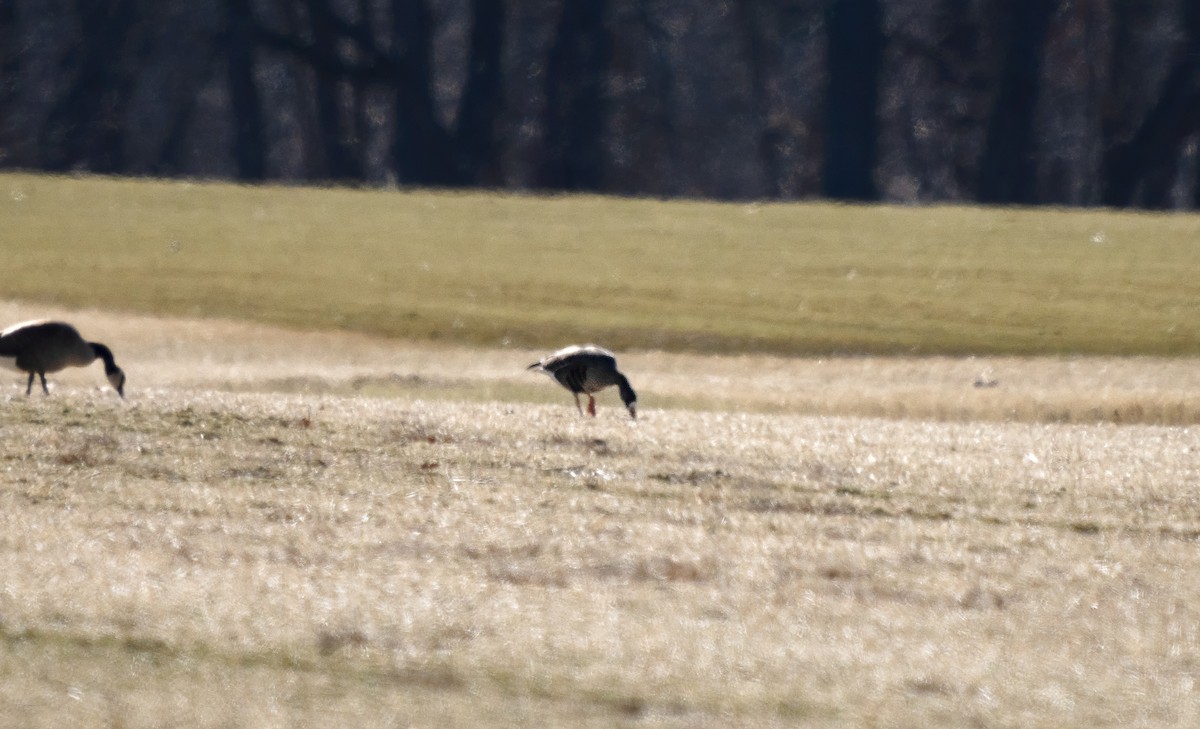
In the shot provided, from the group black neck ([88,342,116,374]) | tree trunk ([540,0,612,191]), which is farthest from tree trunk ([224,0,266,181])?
black neck ([88,342,116,374])

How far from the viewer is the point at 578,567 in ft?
33.2

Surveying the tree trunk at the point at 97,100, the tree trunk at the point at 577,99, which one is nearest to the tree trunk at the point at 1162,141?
the tree trunk at the point at 577,99

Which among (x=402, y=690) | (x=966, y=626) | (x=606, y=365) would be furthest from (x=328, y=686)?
(x=606, y=365)

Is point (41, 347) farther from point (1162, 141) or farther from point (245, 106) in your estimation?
point (1162, 141)

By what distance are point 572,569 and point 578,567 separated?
57mm

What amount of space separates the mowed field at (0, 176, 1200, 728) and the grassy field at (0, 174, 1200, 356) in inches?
426

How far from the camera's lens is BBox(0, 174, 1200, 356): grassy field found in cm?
3044

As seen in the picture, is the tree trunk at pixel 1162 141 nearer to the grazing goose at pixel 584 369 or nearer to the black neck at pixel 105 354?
the grazing goose at pixel 584 369

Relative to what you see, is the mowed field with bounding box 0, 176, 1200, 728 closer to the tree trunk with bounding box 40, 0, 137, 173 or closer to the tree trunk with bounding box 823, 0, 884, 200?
the tree trunk with bounding box 823, 0, 884, 200

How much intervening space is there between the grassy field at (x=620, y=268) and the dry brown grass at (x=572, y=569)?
12879 millimetres

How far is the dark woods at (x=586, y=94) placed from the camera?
62031mm

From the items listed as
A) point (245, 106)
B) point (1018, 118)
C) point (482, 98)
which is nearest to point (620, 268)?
point (482, 98)

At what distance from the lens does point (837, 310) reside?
32125 mm

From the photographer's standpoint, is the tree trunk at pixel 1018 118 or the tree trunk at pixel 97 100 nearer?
the tree trunk at pixel 1018 118
